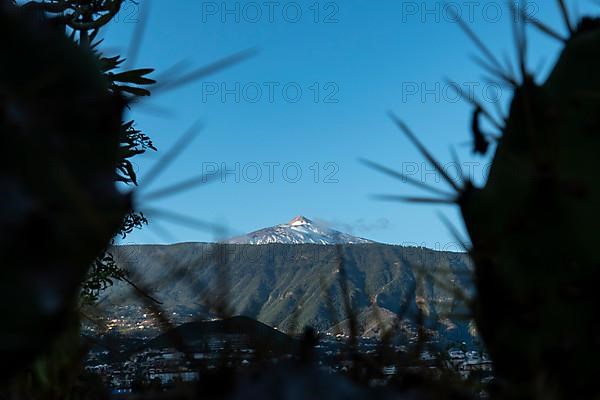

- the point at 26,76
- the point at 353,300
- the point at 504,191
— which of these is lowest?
the point at 353,300

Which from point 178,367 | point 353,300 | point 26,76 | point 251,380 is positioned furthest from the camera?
point 353,300

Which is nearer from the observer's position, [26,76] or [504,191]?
[26,76]

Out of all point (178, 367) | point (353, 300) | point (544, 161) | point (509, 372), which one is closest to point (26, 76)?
point (178, 367)

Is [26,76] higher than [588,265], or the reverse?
[26,76]

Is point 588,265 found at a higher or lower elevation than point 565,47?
lower

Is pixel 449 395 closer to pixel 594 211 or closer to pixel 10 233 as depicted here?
pixel 594 211

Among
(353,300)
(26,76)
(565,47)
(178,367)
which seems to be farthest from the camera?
(353,300)

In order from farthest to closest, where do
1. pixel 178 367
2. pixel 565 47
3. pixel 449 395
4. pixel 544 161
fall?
pixel 565 47, pixel 178 367, pixel 544 161, pixel 449 395

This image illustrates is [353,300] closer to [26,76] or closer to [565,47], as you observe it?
[565,47]

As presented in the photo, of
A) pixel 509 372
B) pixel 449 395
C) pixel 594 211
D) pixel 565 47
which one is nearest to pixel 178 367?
pixel 449 395
